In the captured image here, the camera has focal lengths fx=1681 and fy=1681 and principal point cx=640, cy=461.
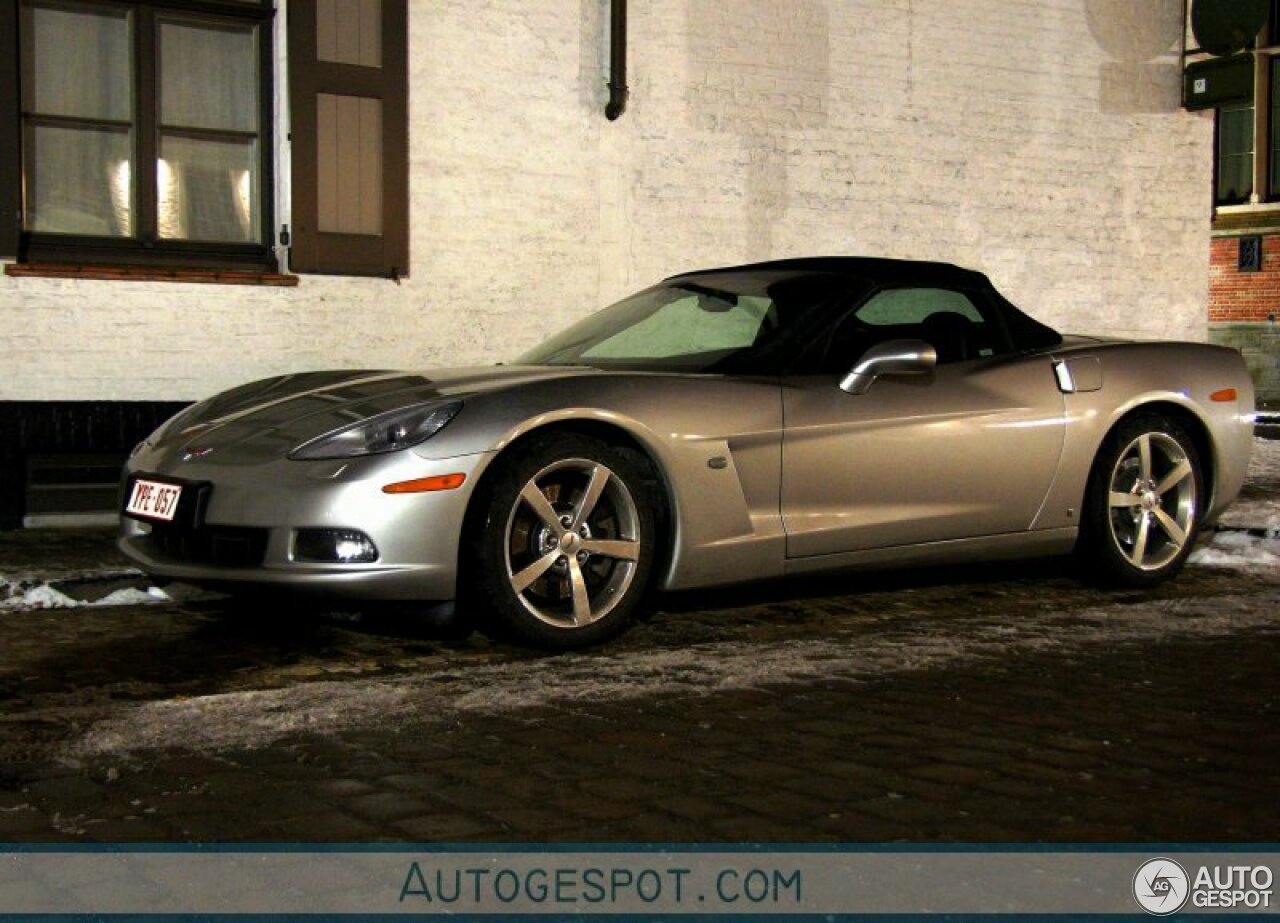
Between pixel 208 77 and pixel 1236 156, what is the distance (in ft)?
82.1

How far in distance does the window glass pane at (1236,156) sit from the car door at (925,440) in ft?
84.8

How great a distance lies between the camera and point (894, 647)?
5.82 metres

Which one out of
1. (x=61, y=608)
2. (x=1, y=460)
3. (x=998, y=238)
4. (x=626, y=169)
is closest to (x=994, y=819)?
(x=61, y=608)

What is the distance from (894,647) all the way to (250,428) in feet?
7.71

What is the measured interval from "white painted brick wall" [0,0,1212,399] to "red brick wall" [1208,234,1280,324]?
16.7 meters

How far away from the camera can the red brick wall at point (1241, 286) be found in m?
29.5

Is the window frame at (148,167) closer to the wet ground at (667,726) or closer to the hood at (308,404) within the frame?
the wet ground at (667,726)

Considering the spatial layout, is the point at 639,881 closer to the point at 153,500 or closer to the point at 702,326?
the point at 153,500

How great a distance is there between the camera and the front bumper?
17.5 ft

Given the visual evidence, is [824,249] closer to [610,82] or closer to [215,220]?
[610,82]

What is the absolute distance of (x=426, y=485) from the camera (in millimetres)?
5363

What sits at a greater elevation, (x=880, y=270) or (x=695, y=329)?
(x=880, y=270)

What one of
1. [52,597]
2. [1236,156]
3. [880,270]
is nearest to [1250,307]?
[1236,156]

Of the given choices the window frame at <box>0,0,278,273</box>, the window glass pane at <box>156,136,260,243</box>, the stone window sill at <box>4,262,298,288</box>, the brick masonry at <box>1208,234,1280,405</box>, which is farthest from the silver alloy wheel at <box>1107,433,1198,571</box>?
the brick masonry at <box>1208,234,1280,405</box>
